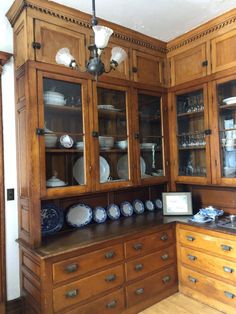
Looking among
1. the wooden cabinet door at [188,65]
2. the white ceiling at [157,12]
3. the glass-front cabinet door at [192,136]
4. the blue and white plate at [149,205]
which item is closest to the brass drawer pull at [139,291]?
the blue and white plate at [149,205]

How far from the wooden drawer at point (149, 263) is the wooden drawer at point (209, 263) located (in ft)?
0.44

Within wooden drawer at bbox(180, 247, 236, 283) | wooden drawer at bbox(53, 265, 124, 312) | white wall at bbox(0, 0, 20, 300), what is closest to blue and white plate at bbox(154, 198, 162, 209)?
wooden drawer at bbox(180, 247, 236, 283)

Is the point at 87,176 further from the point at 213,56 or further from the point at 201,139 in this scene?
the point at 213,56

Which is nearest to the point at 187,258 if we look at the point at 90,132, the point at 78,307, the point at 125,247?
the point at 125,247

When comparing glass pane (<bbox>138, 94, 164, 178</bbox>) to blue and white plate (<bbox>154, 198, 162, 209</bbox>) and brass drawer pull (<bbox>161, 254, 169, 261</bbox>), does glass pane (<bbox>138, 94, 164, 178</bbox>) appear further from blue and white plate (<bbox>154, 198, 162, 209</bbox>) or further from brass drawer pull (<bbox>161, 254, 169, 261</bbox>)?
brass drawer pull (<bbox>161, 254, 169, 261</bbox>)

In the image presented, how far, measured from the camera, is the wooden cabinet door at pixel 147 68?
2.74 metres

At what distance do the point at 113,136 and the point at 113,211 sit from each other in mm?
827

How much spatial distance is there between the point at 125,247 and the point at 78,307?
59cm

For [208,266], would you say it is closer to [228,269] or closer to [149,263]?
[228,269]

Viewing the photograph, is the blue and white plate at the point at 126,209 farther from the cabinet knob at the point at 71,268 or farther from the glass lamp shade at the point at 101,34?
the glass lamp shade at the point at 101,34

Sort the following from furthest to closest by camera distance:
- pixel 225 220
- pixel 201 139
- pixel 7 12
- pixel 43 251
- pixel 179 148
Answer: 1. pixel 179 148
2. pixel 201 139
3. pixel 225 220
4. pixel 7 12
5. pixel 43 251

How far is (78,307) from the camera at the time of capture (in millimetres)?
1952

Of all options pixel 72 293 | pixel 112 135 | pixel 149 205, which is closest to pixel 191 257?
pixel 149 205

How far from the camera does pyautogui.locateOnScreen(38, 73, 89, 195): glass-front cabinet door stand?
212 centimetres
